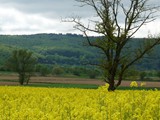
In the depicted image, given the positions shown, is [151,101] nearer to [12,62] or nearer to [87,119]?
[87,119]

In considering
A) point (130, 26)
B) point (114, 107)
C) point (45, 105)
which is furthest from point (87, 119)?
point (130, 26)

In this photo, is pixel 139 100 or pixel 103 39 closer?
pixel 139 100

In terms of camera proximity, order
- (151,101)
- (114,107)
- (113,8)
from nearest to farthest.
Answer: (114,107) → (151,101) → (113,8)

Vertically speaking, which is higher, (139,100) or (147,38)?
(147,38)

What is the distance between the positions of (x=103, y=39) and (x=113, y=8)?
2.22 metres

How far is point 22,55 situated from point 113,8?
50.1 meters

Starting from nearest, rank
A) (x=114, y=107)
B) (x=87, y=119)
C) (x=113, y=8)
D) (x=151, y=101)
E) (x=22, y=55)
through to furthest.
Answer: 1. (x=87, y=119)
2. (x=114, y=107)
3. (x=151, y=101)
4. (x=113, y=8)
5. (x=22, y=55)

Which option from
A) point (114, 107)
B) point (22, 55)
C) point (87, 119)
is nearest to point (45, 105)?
point (114, 107)

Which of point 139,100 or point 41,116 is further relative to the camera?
point 139,100

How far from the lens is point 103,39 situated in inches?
1180

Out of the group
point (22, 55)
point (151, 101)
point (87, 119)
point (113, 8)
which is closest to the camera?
point (87, 119)

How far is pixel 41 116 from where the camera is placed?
312 inches

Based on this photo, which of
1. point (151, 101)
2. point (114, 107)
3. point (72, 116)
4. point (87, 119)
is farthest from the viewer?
point (151, 101)

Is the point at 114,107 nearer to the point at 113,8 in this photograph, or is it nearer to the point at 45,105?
the point at 45,105
